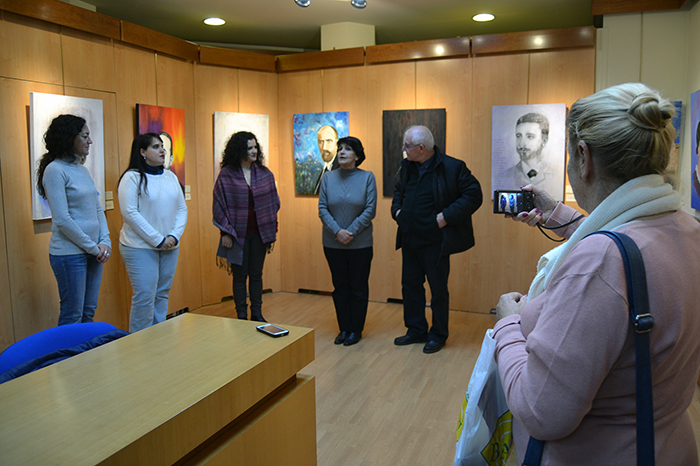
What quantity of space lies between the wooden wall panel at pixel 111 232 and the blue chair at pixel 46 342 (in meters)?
2.71

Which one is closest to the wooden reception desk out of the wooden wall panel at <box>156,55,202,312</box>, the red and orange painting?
the red and orange painting

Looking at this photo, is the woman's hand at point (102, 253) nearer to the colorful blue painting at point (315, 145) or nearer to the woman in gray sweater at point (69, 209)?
the woman in gray sweater at point (69, 209)

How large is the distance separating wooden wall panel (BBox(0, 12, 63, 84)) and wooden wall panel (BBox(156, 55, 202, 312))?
1.12 m

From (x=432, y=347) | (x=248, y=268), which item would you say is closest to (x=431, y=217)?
(x=432, y=347)

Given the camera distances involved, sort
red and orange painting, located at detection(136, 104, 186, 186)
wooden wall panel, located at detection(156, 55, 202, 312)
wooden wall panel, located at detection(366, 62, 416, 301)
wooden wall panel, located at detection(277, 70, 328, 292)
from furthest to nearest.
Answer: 1. wooden wall panel, located at detection(277, 70, 328, 292)
2. wooden wall panel, located at detection(366, 62, 416, 301)
3. wooden wall panel, located at detection(156, 55, 202, 312)
4. red and orange painting, located at detection(136, 104, 186, 186)

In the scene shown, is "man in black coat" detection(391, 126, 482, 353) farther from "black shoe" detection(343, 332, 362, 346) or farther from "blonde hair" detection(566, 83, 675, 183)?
"blonde hair" detection(566, 83, 675, 183)

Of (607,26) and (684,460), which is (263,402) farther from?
(607,26)

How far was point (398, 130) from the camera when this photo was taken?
5.52 metres

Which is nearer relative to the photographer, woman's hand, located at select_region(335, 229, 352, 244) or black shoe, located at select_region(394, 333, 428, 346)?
woman's hand, located at select_region(335, 229, 352, 244)

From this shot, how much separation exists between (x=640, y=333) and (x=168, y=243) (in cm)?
357

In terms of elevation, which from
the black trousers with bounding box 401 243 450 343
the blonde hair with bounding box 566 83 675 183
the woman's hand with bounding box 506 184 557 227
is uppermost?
the blonde hair with bounding box 566 83 675 183

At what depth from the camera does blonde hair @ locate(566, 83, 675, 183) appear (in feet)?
3.50

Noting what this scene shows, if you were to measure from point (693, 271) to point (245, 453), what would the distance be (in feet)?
3.86

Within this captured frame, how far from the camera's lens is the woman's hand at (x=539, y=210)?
2070 millimetres
